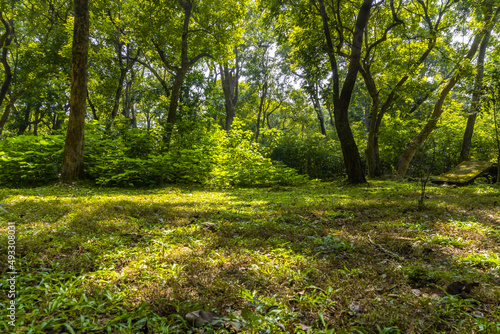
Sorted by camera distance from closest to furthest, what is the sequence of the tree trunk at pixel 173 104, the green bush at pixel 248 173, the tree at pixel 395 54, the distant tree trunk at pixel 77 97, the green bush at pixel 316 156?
the distant tree trunk at pixel 77 97, the green bush at pixel 248 173, the tree trunk at pixel 173 104, the tree at pixel 395 54, the green bush at pixel 316 156

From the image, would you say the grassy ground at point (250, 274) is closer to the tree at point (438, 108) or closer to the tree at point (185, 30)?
the tree at point (185, 30)

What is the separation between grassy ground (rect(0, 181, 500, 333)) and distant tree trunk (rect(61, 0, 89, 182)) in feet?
12.6

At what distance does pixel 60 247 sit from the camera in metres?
2.12

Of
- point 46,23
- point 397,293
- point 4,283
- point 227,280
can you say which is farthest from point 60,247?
point 46,23

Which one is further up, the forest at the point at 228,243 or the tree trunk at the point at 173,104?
the tree trunk at the point at 173,104

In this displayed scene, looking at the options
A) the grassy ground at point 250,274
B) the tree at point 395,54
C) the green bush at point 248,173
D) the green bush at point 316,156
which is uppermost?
the tree at point 395,54

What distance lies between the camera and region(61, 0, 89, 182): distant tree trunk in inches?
248

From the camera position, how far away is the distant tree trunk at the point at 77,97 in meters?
6.29

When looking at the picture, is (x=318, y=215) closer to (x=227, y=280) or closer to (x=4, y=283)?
(x=227, y=280)

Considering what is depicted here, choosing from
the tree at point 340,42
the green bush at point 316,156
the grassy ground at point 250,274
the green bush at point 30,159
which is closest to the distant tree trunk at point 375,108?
the tree at point 340,42

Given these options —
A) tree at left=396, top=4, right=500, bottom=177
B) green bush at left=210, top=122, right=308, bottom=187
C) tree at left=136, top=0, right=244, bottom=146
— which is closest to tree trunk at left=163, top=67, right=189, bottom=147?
tree at left=136, top=0, right=244, bottom=146

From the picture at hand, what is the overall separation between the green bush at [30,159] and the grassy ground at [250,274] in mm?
4335

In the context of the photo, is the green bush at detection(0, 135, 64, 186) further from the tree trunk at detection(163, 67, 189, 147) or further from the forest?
the tree trunk at detection(163, 67, 189, 147)

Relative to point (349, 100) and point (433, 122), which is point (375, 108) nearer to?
point (433, 122)
